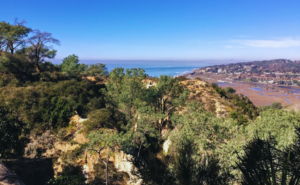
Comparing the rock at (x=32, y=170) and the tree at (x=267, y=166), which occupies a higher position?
the tree at (x=267, y=166)

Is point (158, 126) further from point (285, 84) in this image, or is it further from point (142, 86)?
point (285, 84)

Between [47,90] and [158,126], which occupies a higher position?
[47,90]

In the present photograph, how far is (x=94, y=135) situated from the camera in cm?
1028

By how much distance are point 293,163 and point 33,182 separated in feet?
44.7

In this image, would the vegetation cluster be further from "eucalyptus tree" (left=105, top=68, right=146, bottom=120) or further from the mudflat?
the mudflat

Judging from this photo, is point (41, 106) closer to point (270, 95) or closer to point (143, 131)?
point (143, 131)

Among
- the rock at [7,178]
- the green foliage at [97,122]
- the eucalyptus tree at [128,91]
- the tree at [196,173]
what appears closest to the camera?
the tree at [196,173]

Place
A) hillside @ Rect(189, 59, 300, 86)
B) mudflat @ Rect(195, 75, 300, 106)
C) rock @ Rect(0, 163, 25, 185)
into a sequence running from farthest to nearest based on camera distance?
hillside @ Rect(189, 59, 300, 86)
mudflat @ Rect(195, 75, 300, 106)
rock @ Rect(0, 163, 25, 185)

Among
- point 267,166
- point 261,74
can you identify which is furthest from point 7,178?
point 261,74

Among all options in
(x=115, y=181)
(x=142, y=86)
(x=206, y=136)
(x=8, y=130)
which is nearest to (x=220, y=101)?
(x=142, y=86)

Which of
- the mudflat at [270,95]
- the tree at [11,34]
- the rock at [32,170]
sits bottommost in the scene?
the mudflat at [270,95]

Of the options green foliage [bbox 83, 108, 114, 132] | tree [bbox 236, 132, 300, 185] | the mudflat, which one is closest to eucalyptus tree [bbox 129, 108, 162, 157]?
green foliage [bbox 83, 108, 114, 132]

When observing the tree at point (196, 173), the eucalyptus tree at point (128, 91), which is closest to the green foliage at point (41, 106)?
the eucalyptus tree at point (128, 91)

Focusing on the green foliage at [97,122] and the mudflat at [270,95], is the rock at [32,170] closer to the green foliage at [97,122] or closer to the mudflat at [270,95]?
the green foliage at [97,122]
